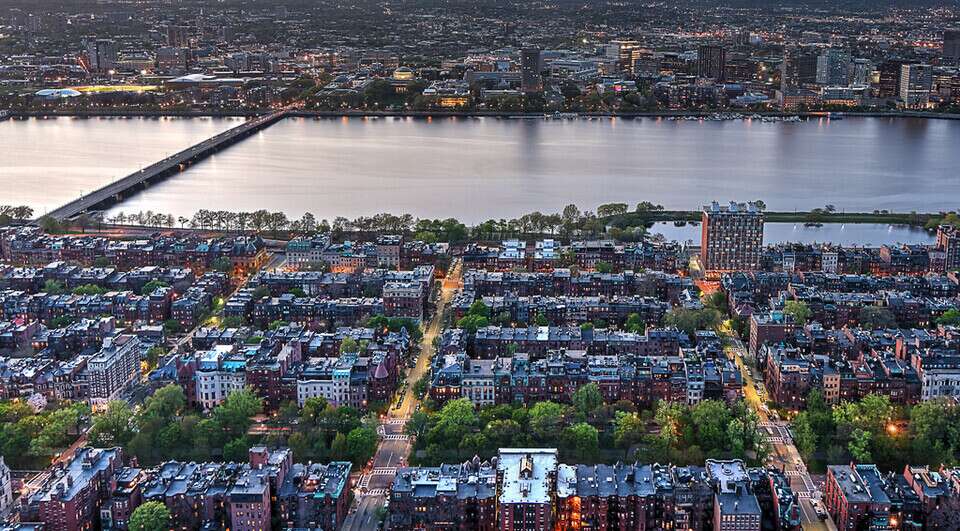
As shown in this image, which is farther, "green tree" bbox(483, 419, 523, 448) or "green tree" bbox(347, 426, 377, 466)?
"green tree" bbox(483, 419, 523, 448)

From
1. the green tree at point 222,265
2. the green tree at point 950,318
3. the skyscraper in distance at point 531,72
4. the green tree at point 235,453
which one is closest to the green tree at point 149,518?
the green tree at point 235,453

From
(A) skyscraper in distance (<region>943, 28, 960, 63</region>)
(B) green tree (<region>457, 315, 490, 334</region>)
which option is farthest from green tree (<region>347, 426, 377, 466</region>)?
(A) skyscraper in distance (<region>943, 28, 960, 63</region>)

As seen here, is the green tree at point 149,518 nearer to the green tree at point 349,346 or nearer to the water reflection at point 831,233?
the green tree at point 349,346

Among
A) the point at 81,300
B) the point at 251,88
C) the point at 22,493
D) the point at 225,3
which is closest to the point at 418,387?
the point at 22,493

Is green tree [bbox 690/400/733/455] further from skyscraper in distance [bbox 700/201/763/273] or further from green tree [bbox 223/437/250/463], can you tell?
skyscraper in distance [bbox 700/201/763/273]

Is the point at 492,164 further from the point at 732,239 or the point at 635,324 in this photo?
the point at 635,324
